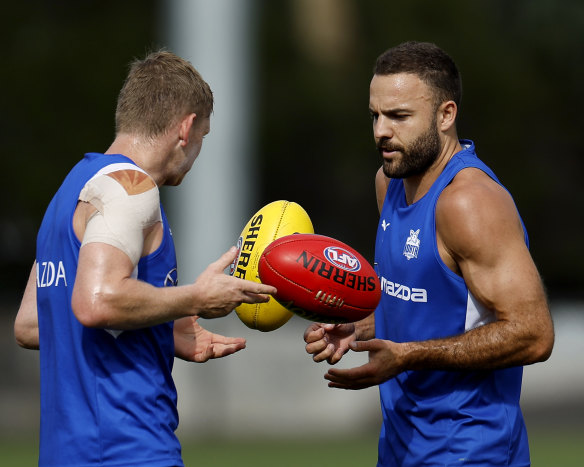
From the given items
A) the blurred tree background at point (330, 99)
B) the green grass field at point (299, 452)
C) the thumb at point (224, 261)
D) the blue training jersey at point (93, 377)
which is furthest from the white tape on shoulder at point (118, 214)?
the blurred tree background at point (330, 99)

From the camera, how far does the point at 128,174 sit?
4191 mm

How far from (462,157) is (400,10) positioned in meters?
16.0

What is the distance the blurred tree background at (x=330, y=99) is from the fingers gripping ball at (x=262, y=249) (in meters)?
13.1

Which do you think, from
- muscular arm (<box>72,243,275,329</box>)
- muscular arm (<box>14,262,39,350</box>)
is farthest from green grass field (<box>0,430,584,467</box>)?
muscular arm (<box>72,243,275,329</box>)

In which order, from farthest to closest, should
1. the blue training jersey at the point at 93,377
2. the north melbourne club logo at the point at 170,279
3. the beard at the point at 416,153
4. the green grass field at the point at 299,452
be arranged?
the green grass field at the point at 299,452, the beard at the point at 416,153, the north melbourne club logo at the point at 170,279, the blue training jersey at the point at 93,377

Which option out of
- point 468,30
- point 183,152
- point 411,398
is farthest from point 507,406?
point 468,30

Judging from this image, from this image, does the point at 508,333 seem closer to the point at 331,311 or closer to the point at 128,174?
the point at 331,311

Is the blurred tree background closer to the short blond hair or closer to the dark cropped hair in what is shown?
the dark cropped hair

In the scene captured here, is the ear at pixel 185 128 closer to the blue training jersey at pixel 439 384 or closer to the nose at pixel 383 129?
the nose at pixel 383 129

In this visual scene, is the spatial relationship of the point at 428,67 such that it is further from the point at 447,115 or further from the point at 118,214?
the point at 118,214

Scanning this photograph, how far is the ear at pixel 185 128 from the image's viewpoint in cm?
454

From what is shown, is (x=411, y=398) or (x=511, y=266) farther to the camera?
(x=411, y=398)

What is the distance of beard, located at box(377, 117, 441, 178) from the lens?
16.4 feet

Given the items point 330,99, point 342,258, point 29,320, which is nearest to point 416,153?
point 342,258
